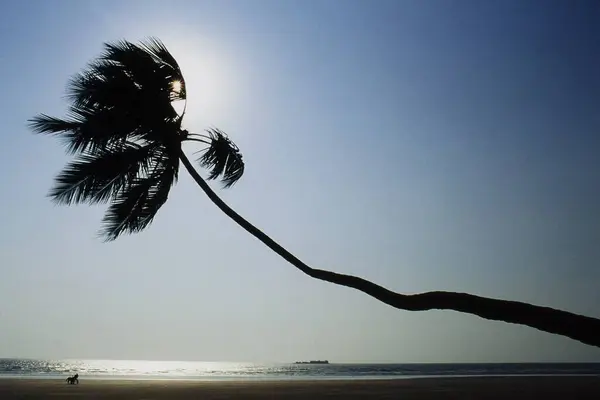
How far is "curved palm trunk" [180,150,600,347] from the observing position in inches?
243

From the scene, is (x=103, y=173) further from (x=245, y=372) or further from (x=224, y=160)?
(x=245, y=372)

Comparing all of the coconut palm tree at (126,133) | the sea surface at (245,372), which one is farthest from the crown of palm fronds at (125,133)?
the sea surface at (245,372)

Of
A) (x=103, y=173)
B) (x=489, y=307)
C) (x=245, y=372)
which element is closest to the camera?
(x=489, y=307)

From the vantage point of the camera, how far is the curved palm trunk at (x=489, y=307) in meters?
Result: 6.16

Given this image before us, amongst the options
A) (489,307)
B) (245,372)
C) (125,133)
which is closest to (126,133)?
(125,133)

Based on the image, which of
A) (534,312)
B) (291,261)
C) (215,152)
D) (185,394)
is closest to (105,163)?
(215,152)

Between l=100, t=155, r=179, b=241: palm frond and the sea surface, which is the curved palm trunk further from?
the sea surface

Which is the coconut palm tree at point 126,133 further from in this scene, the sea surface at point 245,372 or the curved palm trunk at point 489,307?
the sea surface at point 245,372

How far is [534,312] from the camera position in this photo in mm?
6395

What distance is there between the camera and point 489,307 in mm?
6621

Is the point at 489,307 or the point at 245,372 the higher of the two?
the point at 245,372

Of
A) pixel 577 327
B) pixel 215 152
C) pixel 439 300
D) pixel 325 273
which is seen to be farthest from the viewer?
pixel 215 152

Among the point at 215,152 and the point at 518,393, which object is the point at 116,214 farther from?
the point at 518,393

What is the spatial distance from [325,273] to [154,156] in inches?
168
